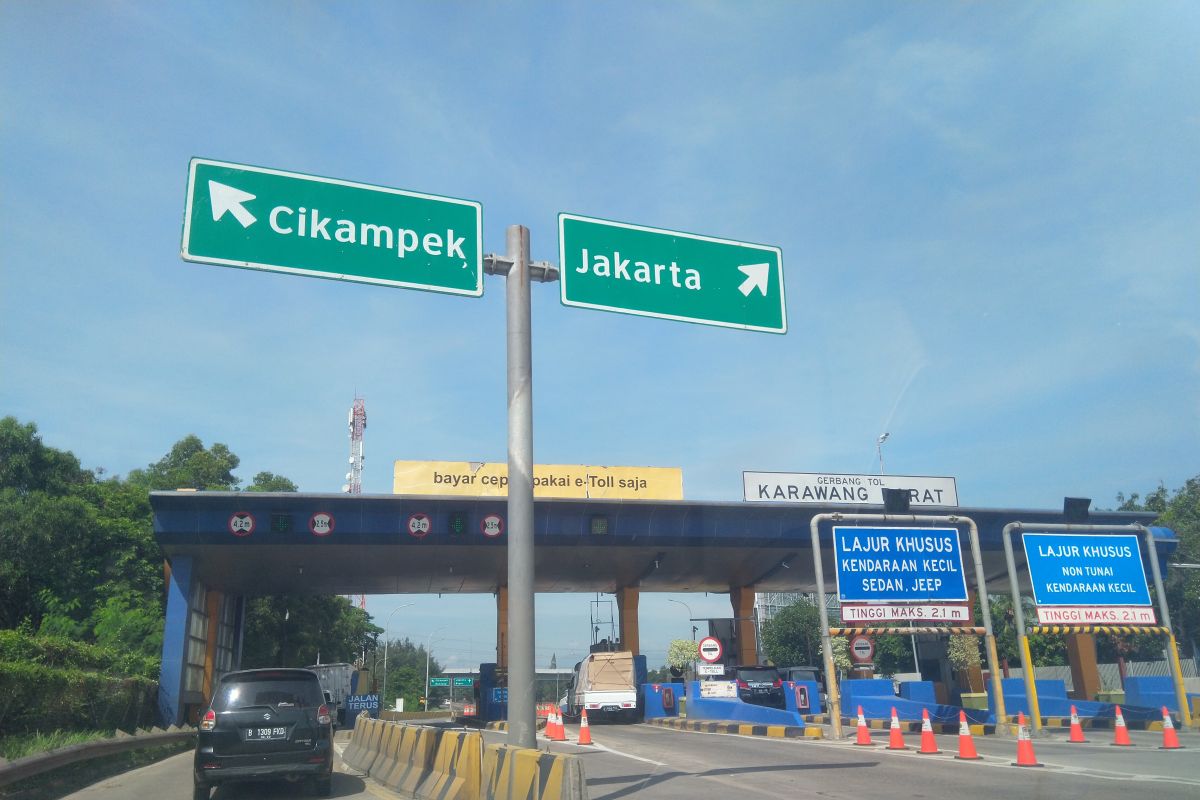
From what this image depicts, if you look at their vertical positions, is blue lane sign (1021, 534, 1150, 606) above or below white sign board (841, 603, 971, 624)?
above

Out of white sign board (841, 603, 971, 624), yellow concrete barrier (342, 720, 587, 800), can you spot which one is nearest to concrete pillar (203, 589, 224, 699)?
yellow concrete barrier (342, 720, 587, 800)

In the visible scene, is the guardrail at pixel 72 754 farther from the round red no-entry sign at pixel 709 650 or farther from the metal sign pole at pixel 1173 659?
the metal sign pole at pixel 1173 659

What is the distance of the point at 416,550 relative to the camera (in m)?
29.8

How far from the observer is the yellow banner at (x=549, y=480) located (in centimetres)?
3612

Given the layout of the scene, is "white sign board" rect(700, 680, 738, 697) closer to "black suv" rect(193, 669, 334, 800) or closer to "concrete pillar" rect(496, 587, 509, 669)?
"concrete pillar" rect(496, 587, 509, 669)

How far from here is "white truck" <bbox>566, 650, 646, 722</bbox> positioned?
1103 inches

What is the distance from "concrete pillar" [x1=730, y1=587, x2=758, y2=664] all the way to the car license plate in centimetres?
2587

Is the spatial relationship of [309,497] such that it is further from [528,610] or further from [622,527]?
[528,610]

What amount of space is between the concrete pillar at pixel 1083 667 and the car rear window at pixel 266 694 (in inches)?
1234

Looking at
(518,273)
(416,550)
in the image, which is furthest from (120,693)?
(518,273)

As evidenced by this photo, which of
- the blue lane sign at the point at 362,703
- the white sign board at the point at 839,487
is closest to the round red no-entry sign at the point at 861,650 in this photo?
the white sign board at the point at 839,487

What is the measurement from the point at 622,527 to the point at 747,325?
65.9ft

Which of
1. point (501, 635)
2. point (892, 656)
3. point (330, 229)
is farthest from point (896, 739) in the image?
point (892, 656)

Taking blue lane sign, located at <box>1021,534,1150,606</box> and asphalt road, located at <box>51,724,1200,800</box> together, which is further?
blue lane sign, located at <box>1021,534,1150,606</box>
